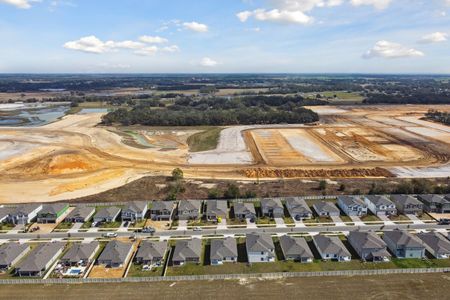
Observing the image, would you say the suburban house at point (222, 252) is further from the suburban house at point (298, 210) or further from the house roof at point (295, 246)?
the suburban house at point (298, 210)

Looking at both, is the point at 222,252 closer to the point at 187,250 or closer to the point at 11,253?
the point at 187,250

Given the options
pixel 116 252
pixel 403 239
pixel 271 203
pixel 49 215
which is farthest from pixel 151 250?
pixel 403 239

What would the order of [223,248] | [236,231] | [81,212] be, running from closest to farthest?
[223,248] < [236,231] < [81,212]

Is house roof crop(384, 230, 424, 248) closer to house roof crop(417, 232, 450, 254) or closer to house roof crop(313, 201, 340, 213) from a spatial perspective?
house roof crop(417, 232, 450, 254)

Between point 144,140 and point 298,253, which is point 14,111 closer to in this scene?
point 144,140

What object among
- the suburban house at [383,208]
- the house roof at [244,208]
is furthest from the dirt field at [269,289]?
the suburban house at [383,208]

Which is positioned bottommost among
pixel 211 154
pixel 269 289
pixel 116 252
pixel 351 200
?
pixel 269 289
